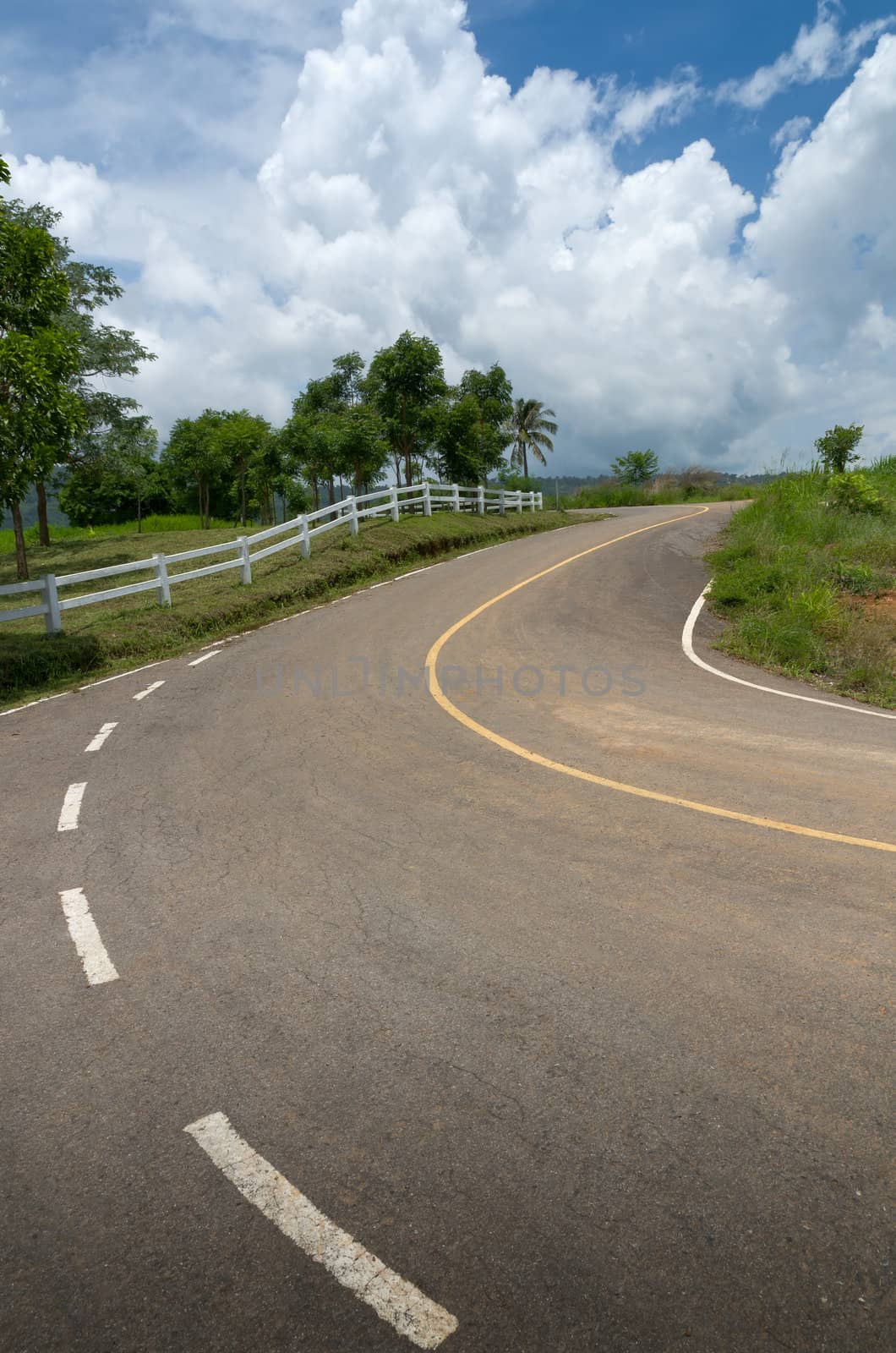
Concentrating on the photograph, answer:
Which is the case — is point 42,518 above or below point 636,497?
below

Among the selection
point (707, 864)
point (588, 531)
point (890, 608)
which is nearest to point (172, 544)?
point (588, 531)

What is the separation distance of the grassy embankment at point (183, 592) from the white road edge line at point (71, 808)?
191 inches

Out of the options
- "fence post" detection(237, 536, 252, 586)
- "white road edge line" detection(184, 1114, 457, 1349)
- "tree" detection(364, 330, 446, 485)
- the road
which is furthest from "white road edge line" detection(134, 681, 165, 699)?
"tree" detection(364, 330, 446, 485)

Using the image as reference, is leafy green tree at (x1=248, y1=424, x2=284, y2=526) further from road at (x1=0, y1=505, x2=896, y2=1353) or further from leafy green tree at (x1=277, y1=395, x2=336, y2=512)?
road at (x1=0, y1=505, x2=896, y2=1353)

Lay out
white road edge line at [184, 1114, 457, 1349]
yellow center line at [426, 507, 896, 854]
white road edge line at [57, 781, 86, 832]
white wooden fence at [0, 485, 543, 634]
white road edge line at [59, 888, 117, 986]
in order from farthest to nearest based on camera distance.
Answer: white wooden fence at [0, 485, 543, 634]
white road edge line at [57, 781, 86, 832]
yellow center line at [426, 507, 896, 854]
white road edge line at [59, 888, 117, 986]
white road edge line at [184, 1114, 457, 1349]

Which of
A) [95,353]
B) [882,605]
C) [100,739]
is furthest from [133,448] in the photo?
[882,605]

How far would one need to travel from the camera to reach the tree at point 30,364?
1233cm

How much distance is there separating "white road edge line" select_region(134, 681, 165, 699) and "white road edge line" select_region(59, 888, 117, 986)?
596cm

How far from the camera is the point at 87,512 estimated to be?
249 ft

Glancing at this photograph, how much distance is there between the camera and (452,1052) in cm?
342

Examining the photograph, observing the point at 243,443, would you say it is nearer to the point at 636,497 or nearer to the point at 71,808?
the point at 636,497

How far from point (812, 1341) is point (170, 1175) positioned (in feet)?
7.00

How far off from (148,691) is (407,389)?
1155 inches

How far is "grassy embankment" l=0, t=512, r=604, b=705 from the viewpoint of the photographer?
40.8ft
